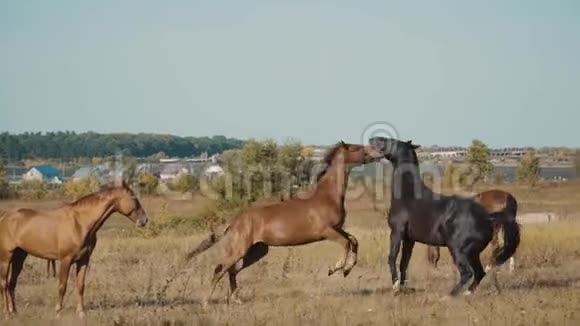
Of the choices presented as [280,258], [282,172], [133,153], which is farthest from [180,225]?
[133,153]

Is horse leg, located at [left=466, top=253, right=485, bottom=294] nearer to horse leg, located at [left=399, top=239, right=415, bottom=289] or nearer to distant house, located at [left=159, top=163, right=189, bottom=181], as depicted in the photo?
horse leg, located at [left=399, top=239, right=415, bottom=289]

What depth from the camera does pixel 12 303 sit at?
12.4 meters

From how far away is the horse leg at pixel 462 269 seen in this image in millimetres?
12320

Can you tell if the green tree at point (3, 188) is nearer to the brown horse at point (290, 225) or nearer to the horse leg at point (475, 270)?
the brown horse at point (290, 225)

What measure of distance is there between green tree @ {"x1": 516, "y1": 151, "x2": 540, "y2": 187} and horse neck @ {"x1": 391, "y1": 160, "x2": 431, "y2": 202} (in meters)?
80.4

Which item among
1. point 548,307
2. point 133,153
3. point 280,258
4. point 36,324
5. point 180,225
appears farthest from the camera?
point 133,153

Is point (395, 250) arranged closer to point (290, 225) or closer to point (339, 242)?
point (339, 242)

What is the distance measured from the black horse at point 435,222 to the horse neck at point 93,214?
13.5 ft

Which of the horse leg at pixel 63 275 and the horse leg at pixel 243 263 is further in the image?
the horse leg at pixel 243 263

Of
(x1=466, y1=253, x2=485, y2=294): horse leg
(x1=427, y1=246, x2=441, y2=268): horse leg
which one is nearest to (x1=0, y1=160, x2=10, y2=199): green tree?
(x1=427, y1=246, x2=441, y2=268): horse leg

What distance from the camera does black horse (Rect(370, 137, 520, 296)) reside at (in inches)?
493

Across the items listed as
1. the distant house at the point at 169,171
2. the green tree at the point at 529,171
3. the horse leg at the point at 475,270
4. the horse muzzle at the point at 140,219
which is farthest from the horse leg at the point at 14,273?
the distant house at the point at 169,171

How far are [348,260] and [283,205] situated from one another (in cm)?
139

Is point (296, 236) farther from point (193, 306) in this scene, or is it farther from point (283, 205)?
point (193, 306)
